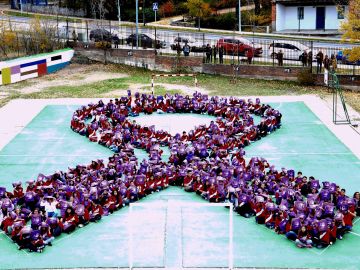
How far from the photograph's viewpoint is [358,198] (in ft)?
60.7

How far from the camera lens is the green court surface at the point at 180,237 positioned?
625 inches

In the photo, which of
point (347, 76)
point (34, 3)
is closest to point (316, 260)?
point (347, 76)

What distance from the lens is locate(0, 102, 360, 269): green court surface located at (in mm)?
15883

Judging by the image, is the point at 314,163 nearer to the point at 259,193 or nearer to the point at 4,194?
the point at 259,193

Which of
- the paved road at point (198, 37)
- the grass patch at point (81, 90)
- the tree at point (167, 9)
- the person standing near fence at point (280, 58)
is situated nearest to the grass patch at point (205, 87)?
the grass patch at point (81, 90)

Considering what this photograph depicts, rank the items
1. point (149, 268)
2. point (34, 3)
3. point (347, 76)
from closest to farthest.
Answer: point (149, 268) → point (347, 76) → point (34, 3)

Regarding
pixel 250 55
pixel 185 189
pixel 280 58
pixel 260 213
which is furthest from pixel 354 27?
pixel 260 213

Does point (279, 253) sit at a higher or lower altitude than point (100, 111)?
lower

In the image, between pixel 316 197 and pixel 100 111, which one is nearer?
pixel 316 197

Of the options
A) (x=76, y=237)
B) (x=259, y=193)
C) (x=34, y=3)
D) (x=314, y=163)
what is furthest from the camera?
(x=34, y=3)

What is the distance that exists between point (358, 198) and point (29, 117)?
18.3 metres

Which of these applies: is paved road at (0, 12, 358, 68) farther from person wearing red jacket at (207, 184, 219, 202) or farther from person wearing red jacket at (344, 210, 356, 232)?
person wearing red jacket at (344, 210, 356, 232)

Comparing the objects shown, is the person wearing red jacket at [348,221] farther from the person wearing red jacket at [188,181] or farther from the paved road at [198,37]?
the paved road at [198,37]

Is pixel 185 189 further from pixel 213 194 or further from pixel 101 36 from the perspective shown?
pixel 101 36
